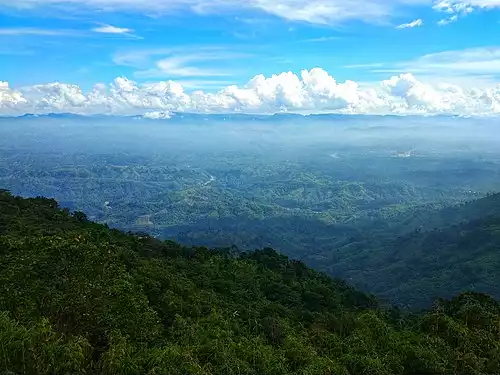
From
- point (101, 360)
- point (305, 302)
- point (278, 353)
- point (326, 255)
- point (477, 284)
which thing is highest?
point (101, 360)

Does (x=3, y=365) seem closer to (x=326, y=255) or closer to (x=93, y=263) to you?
(x=93, y=263)

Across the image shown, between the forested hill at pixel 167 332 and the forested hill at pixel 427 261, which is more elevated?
the forested hill at pixel 167 332

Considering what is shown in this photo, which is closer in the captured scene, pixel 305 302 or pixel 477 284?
pixel 305 302

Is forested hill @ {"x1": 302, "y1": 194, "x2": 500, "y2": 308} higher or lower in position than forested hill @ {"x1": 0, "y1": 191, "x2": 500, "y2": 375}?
lower

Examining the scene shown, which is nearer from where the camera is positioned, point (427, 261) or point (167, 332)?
point (167, 332)

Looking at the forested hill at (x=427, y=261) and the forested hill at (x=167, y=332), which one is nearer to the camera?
the forested hill at (x=167, y=332)

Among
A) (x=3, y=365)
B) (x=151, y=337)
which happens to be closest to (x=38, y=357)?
(x=3, y=365)

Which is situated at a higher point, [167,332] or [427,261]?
[167,332]

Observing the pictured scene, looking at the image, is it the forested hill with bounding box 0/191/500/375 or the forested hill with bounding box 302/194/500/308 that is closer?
the forested hill with bounding box 0/191/500/375
